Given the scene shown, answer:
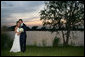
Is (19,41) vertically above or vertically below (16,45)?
above

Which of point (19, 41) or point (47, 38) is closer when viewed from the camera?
point (19, 41)

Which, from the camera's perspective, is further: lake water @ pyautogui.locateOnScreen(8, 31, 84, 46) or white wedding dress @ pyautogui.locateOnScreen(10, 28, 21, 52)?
lake water @ pyautogui.locateOnScreen(8, 31, 84, 46)

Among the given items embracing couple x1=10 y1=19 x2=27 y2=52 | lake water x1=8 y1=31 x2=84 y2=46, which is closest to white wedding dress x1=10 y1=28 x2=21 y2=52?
embracing couple x1=10 y1=19 x2=27 y2=52

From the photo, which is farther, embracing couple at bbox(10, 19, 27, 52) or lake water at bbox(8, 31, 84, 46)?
lake water at bbox(8, 31, 84, 46)

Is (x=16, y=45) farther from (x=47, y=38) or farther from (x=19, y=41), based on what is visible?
(x=47, y=38)

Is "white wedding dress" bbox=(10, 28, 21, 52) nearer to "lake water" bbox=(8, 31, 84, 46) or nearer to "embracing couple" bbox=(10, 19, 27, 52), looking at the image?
"embracing couple" bbox=(10, 19, 27, 52)

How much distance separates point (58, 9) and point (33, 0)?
582cm

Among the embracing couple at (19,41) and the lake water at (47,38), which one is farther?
the lake water at (47,38)

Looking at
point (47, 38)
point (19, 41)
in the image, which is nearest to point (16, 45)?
point (19, 41)

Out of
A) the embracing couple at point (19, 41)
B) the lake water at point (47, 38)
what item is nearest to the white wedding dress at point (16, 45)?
the embracing couple at point (19, 41)

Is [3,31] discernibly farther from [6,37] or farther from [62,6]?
[62,6]

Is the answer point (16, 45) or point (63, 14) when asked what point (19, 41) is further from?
point (63, 14)

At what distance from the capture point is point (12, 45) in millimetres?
15578

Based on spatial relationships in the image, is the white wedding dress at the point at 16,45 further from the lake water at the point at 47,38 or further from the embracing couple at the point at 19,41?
the lake water at the point at 47,38
